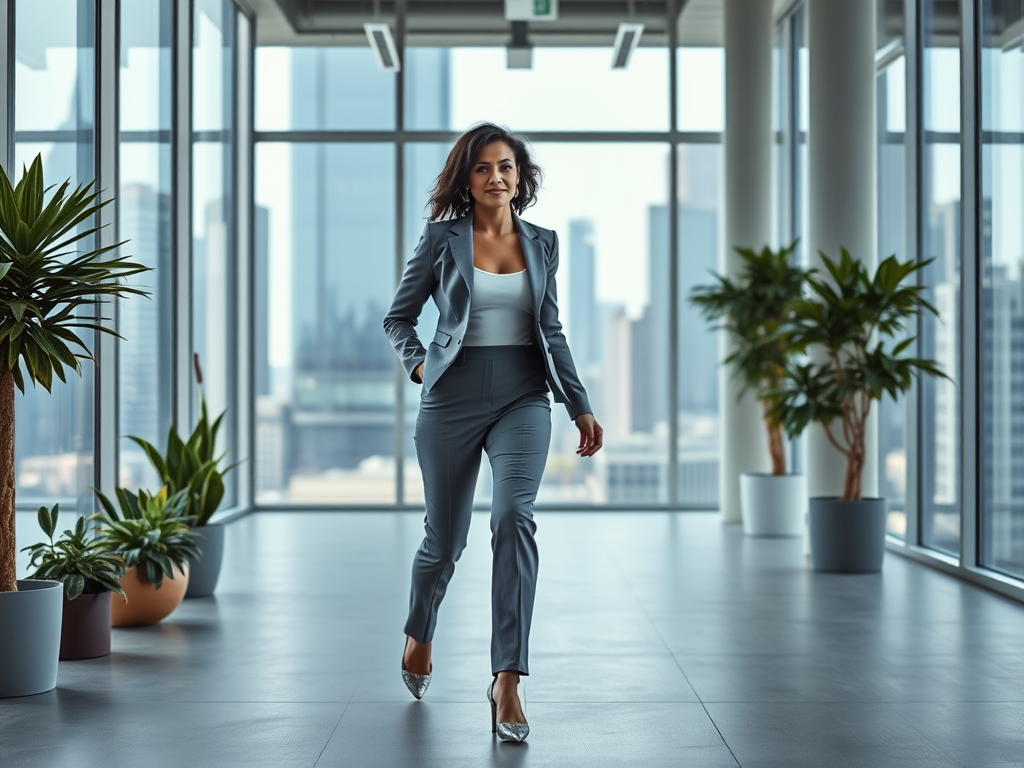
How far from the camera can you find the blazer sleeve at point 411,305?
10.3ft

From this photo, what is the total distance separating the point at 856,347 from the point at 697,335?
125 inches

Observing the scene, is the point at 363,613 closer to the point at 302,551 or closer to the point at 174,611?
the point at 174,611

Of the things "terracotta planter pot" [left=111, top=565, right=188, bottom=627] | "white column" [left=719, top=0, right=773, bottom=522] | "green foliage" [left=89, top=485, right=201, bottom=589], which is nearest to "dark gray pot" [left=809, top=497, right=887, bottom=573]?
"white column" [left=719, top=0, right=773, bottom=522]

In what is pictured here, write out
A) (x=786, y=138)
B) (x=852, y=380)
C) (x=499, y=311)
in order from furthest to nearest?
(x=786, y=138)
(x=852, y=380)
(x=499, y=311)

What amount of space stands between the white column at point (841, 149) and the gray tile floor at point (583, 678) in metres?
0.76

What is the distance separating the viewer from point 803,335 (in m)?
5.91

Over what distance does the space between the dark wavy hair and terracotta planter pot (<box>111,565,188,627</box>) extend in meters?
1.95

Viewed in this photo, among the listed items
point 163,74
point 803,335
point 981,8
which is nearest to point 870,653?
point 803,335

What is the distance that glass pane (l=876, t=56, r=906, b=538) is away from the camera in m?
6.76

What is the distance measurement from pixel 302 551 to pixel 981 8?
14.5 ft

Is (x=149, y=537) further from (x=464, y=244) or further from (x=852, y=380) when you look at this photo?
(x=852, y=380)

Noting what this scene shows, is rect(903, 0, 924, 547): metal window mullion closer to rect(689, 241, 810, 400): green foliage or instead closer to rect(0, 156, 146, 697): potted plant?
rect(689, 241, 810, 400): green foliage

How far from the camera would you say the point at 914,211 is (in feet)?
21.1

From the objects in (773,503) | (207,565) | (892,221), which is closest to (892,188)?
(892,221)
